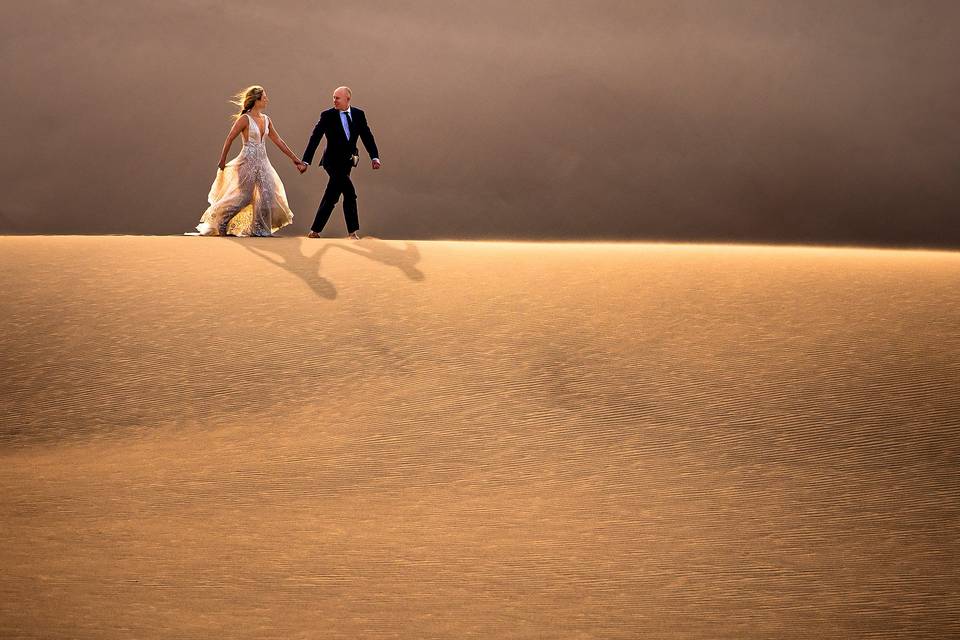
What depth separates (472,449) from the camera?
13.9ft

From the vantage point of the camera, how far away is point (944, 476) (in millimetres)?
3885

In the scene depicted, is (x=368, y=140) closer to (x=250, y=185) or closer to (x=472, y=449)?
(x=250, y=185)

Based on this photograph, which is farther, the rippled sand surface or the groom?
the groom

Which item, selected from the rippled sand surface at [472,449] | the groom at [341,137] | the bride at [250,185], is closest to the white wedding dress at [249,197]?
the bride at [250,185]

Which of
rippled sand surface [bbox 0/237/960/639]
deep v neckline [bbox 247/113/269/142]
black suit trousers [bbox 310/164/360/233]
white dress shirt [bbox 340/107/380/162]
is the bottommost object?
rippled sand surface [bbox 0/237/960/639]

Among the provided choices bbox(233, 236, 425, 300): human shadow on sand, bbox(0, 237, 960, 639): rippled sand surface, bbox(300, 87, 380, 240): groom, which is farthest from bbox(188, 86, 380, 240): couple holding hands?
bbox(0, 237, 960, 639): rippled sand surface

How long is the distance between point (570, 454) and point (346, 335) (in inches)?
77.3

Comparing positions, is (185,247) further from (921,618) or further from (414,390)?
(921,618)

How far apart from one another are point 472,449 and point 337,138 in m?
5.43

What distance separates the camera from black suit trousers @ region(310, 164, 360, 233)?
9.09 meters

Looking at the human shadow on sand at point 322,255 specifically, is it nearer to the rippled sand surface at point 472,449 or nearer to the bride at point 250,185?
the rippled sand surface at point 472,449

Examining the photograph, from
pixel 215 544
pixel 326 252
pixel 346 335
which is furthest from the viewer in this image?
pixel 326 252

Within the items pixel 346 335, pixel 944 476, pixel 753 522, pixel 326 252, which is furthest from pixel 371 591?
pixel 326 252

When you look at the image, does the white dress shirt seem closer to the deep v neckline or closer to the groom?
the groom
